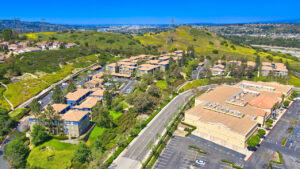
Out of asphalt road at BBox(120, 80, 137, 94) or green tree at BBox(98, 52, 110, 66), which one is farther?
green tree at BBox(98, 52, 110, 66)

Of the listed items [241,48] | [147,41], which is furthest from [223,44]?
[147,41]

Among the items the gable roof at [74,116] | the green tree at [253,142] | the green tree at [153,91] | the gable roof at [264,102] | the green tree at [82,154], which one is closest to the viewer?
the green tree at [82,154]

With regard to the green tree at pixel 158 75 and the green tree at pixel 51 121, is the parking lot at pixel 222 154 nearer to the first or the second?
the green tree at pixel 51 121

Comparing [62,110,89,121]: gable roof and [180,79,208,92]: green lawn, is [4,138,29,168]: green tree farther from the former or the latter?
[180,79,208,92]: green lawn

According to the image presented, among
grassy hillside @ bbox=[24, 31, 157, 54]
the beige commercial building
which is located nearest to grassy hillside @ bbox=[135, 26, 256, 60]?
grassy hillside @ bbox=[24, 31, 157, 54]

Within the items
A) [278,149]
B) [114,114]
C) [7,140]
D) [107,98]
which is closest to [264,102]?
[278,149]

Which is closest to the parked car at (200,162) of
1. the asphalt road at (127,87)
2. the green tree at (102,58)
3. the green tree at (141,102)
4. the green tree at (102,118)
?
the green tree at (102,118)
